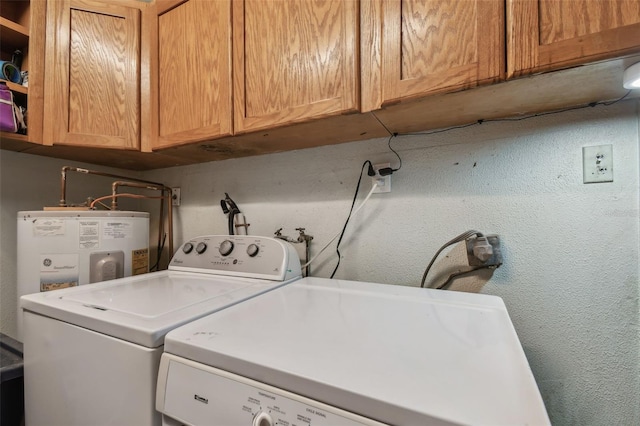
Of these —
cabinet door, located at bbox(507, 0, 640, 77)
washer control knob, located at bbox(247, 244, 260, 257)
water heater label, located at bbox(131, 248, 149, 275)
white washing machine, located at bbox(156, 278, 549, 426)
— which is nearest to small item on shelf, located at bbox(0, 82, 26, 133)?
water heater label, located at bbox(131, 248, 149, 275)

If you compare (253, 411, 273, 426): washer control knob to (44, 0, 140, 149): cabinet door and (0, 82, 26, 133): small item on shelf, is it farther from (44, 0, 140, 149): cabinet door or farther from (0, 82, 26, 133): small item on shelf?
(0, 82, 26, 133): small item on shelf

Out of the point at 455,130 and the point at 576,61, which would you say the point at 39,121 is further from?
the point at 576,61

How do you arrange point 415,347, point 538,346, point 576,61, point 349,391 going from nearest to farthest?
point 349,391
point 415,347
point 576,61
point 538,346

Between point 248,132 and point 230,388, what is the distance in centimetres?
78

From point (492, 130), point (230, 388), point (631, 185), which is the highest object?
point (492, 130)

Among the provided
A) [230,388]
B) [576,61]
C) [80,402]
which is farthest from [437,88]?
[80,402]

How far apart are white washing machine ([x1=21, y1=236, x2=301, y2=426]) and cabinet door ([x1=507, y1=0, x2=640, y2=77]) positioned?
88 cm

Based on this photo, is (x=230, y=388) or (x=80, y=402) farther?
(x=80, y=402)

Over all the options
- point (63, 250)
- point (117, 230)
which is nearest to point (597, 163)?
point (117, 230)

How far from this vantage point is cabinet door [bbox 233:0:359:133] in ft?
2.59

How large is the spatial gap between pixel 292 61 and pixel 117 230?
961 mm

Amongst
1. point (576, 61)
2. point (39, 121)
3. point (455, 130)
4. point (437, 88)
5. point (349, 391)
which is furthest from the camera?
point (39, 121)

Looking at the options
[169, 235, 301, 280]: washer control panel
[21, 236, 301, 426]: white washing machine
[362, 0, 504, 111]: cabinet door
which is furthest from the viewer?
[169, 235, 301, 280]: washer control panel

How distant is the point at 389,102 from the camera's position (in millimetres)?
740
